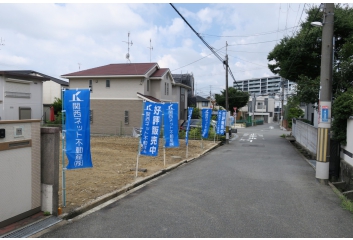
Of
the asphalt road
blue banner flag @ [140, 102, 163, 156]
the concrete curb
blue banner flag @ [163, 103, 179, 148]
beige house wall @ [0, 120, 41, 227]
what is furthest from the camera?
blue banner flag @ [163, 103, 179, 148]

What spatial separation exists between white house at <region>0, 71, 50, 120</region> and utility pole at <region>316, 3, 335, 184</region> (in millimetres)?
24316

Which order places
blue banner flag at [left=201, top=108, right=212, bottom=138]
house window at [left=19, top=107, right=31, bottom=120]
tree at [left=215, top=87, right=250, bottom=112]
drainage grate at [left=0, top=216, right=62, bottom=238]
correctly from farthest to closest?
tree at [left=215, top=87, right=250, bottom=112] → house window at [left=19, top=107, right=31, bottom=120] → blue banner flag at [left=201, top=108, right=212, bottom=138] → drainage grate at [left=0, top=216, right=62, bottom=238]

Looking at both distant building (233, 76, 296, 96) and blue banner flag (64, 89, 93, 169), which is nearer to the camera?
blue banner flag (64, 89, 93, 169)

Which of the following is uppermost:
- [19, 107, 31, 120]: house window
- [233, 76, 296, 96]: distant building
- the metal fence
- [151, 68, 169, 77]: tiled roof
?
[233, 76, 296, 96]: distant building

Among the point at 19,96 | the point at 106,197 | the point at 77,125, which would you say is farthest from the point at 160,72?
the point at 77,125

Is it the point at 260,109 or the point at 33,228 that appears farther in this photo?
the point at 260,109

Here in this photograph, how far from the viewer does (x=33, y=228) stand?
4.42 meters

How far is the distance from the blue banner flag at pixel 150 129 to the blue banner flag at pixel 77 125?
12.4ft

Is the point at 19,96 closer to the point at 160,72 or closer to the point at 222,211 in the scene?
the point at 160,72

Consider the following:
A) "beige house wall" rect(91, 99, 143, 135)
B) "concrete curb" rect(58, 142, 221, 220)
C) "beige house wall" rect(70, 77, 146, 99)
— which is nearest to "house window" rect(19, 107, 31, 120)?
"beige house wall" rect(70, 77, 146, 99)

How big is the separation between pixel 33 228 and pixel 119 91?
22935 millimetres

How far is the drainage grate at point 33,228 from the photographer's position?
13.6 ft

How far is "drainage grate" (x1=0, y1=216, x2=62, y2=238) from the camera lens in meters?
4.15

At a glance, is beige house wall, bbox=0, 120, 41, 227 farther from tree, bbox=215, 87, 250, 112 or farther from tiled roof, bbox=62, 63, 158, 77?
tree, bbox=215, 87, 250, 112
